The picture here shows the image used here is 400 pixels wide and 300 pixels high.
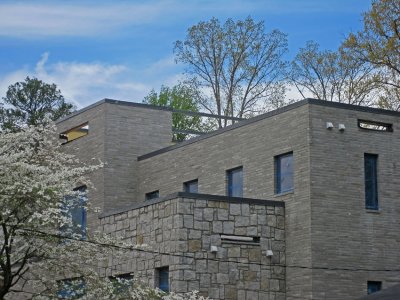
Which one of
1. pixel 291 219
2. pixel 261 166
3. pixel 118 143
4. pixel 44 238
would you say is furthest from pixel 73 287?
pixel 118 143

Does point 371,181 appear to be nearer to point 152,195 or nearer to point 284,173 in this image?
point 284,173

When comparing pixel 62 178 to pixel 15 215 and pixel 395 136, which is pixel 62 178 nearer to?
pixel 15 215

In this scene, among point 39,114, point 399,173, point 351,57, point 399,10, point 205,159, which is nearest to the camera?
point 399,173

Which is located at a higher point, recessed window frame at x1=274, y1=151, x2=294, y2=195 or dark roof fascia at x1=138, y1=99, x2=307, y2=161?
dark roof fascia at x1=138, y1=99, x2=307, y2=161

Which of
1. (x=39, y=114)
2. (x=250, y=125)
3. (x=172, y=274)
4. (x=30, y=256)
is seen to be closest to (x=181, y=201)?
(x=172, y=274)

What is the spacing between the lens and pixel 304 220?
27531 mm

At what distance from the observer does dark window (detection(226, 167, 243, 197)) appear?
3052cm

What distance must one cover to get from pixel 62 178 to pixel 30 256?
5.72ft

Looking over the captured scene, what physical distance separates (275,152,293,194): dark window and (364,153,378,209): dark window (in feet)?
6.73

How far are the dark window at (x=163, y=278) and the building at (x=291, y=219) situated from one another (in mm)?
27

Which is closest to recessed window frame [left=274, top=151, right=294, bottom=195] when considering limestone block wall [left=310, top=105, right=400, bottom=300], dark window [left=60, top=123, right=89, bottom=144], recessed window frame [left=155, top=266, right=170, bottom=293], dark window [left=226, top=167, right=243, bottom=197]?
limestone block wall [left=310, top=105, right=400, bottom=300]

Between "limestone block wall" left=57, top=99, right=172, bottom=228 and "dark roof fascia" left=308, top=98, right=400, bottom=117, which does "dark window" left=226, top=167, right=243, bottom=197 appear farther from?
"limestone block wall" left=57, top=99, right=172, bottom=228

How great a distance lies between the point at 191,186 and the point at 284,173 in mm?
4585

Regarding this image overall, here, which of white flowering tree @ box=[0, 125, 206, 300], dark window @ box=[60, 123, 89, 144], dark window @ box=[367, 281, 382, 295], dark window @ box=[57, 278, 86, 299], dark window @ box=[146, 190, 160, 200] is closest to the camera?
white flowering tree @ box=[0, 125, 206, 300]
